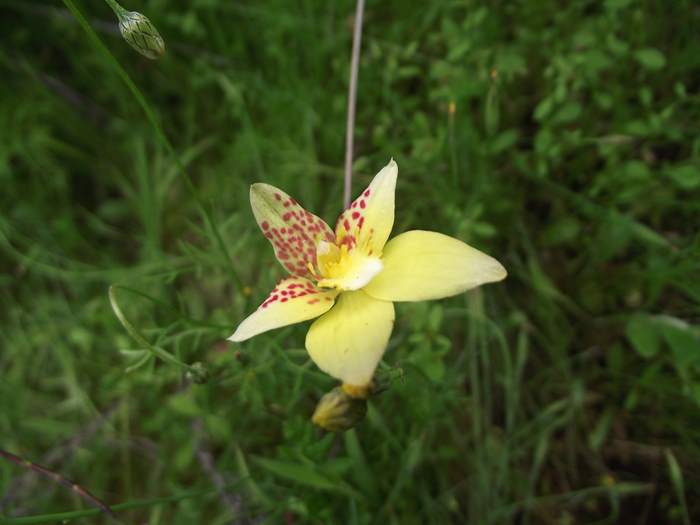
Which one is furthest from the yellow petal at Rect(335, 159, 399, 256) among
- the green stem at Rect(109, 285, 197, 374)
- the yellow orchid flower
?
the green stem at Rect(109, 285, 197, 374)

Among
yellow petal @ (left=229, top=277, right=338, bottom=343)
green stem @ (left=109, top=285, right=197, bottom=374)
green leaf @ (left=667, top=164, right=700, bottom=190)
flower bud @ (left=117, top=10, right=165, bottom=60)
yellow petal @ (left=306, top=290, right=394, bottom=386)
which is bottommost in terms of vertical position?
green stem @ (left=109, top=285, right=197, bottom=374)

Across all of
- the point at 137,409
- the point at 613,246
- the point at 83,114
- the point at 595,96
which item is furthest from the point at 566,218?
the point at 83,114

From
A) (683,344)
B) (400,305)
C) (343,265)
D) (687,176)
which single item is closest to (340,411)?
(343,265)

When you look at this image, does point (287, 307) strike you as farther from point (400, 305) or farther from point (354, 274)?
point (400, 305)

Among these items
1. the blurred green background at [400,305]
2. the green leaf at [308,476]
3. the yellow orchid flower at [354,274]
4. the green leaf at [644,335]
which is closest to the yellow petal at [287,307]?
the yellow orchid flower at [354,274]

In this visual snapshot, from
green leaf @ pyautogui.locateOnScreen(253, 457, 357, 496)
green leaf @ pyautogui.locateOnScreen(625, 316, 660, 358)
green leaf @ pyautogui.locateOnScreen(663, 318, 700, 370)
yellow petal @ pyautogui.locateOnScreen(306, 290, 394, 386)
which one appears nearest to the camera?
yellow petal @ pyautogui.locateOnScreen(306, 290, 394, 386)

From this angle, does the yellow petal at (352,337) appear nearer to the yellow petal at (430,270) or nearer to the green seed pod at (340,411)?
the yellow petal at (430,270)

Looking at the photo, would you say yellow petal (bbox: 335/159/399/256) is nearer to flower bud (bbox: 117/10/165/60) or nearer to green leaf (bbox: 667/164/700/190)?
flower bud (bbox: 117/10/165/60)
